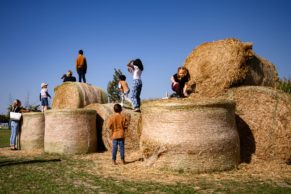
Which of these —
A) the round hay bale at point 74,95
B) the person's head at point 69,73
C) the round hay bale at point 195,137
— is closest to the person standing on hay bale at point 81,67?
the person's head at point 69,73

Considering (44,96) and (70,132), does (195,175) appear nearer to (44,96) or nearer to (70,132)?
(70,132)

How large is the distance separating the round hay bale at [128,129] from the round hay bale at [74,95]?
0.86 m

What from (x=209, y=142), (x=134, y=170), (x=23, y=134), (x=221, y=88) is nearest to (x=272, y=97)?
(x=221, y=88)

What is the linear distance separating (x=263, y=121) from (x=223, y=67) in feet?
6.04

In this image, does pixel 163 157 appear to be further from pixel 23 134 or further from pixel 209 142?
pixel 23 134

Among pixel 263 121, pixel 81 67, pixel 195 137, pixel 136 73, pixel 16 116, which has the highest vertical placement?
pixel 81 67

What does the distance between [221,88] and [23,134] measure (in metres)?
8.67

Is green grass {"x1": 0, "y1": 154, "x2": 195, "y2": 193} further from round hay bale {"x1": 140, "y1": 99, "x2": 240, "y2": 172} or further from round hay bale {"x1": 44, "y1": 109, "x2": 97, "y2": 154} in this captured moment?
round hay bale {"x1": 44, "y1": 109, "x2": 97, "y2": 154}

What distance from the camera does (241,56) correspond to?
885 cm

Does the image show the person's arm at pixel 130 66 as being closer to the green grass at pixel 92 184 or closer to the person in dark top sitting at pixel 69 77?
the green grass at pixel 92 184

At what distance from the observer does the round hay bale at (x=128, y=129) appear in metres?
10.6

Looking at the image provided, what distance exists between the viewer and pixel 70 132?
36.5ft

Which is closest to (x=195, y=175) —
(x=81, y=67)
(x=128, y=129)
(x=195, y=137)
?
(x=195, y=137)

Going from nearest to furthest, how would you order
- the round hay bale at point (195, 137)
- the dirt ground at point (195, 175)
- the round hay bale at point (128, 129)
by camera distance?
the dirt ground at point (195, 175)
the round hay bale at point (195, 137)
the round hay bale at point (128, 129)
